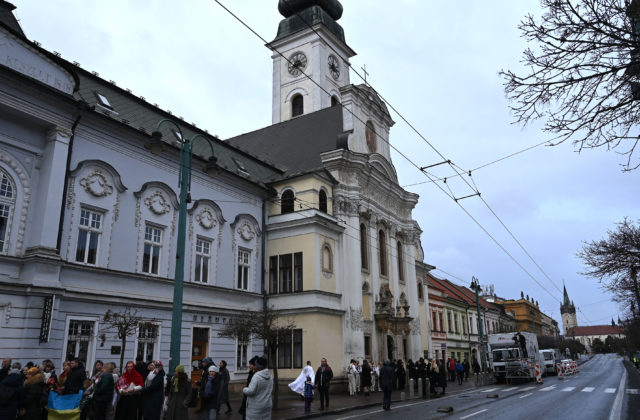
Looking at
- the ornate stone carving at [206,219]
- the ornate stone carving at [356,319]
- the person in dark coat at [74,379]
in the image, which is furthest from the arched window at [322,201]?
the person in dark coat at [74,379]

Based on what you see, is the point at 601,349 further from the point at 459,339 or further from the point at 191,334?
the point at 191,334

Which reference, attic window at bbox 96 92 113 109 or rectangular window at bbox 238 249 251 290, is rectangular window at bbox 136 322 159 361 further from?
attic window at bbox 96 92 113 109

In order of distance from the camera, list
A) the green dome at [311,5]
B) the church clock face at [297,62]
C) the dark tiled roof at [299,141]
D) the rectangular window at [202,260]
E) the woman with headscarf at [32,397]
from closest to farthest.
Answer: the woman with headscarf at [32,397] < the rectangular window at [202,260] < the dark tiled roof at [299,141] < the church clock face at [297,62] < the green dome at [311,5]

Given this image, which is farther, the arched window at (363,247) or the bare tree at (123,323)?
the arched window at (363,247)

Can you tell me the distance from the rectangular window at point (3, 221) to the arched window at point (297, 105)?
30997mm

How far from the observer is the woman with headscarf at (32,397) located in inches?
352

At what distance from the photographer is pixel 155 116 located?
2345cm

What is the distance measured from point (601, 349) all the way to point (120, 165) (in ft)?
720

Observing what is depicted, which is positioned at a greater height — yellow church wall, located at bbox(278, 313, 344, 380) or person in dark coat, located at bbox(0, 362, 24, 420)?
yellow church wall, located at bbox(278, 313, 344, 380)

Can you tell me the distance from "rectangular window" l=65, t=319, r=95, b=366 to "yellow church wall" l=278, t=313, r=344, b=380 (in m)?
10.8

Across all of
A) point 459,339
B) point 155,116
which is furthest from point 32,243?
point 459,339

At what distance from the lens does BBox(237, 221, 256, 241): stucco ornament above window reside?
84.7 ft

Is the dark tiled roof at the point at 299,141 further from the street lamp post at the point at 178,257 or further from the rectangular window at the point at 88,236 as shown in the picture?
the street lamp post at the point at 178,257

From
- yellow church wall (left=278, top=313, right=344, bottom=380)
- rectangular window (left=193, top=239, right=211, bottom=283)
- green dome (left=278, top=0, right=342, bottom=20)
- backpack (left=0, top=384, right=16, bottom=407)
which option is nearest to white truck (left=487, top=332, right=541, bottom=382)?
→ yellow church wall (left=278, top=313, right=344, bottom=380)
